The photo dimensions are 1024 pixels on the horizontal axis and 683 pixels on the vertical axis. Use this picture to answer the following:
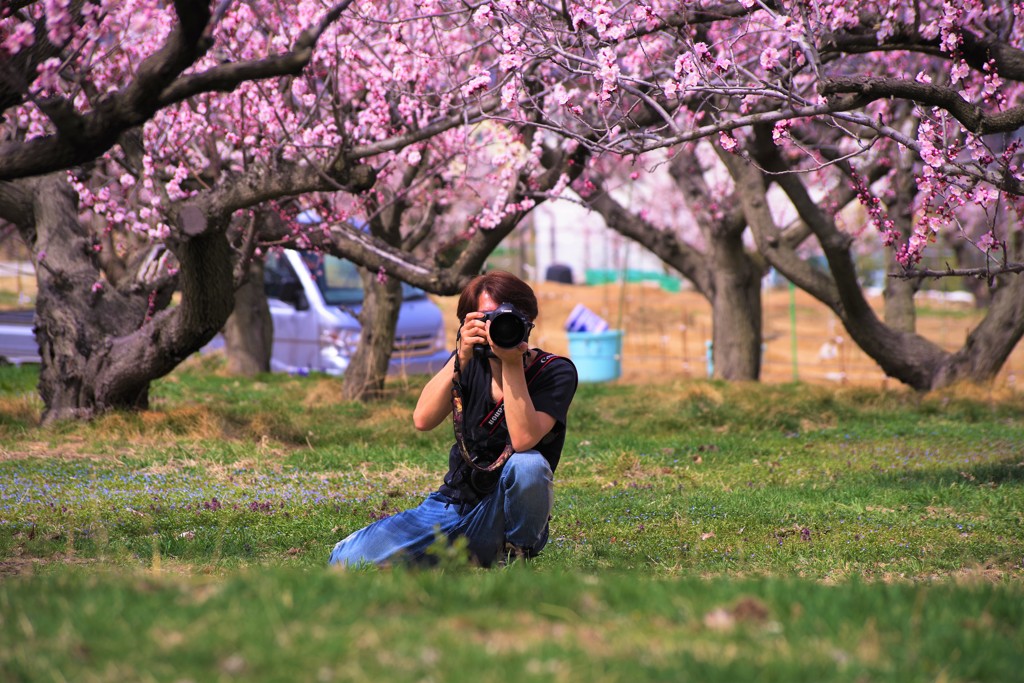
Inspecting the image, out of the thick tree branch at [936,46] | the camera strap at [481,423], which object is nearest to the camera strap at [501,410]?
the camera strap at [481,423]

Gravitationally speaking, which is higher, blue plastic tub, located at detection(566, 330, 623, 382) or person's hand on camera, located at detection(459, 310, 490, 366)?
person's hand on camera, located at detection(459, 310, 490, 366)

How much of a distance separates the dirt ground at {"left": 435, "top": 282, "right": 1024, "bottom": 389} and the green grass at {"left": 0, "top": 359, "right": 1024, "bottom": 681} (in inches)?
171

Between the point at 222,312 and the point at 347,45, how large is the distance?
7.98 feet

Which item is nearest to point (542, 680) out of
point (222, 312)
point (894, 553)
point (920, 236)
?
point (894, 553)

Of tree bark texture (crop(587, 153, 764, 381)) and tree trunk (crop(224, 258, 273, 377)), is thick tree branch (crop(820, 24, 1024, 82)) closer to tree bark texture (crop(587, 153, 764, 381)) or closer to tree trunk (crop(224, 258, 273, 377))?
tree bark texture (crop(587, 153, 764, 381))

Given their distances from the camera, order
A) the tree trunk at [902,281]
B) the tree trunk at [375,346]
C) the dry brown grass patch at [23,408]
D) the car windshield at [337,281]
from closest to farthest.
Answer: the dry brown grass patch at [23,408] < the tree trunk at [375,346] < the tree trunk at [902,281] < the car windshield at [337,281]

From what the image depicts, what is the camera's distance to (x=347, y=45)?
909 centimetres

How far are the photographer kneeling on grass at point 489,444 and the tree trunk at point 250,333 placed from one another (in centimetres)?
1053

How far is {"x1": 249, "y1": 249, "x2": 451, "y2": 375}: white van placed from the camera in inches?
604

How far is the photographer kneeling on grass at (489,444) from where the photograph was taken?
4555 mm

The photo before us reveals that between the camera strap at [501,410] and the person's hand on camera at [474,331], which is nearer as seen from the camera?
the person's hand on camera at [474,331]

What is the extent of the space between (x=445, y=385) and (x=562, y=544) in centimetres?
157

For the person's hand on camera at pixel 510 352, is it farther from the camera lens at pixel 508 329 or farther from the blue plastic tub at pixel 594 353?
the blue plastic tub at pixel 594 353

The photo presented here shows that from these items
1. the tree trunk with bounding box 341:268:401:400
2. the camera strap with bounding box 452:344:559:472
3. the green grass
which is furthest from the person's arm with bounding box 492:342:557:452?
the tree trunk with bounding box 341:268:401:400
